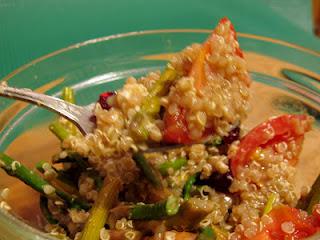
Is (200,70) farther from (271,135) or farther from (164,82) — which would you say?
(271,135)

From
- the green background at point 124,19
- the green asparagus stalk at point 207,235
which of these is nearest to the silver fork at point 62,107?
the green asparagus stalk at point 207,235

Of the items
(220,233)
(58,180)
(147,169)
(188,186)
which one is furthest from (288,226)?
(58,180)

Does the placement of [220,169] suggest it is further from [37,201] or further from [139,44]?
[139,44]

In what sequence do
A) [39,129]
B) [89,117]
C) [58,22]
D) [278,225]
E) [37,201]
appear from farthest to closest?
[58,22]
[39,129]
[37,201]
[89,117]
[278,225]

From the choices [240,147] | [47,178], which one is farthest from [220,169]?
[47,178]

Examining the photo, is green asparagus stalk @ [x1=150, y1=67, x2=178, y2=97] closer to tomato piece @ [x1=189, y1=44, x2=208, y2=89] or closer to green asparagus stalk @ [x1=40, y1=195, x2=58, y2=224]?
tomato piece @ [x1=189, y1=44, x2=208, y2=89]

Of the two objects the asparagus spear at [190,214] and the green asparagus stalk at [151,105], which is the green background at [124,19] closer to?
the green asparagus stalk at [151,105]
